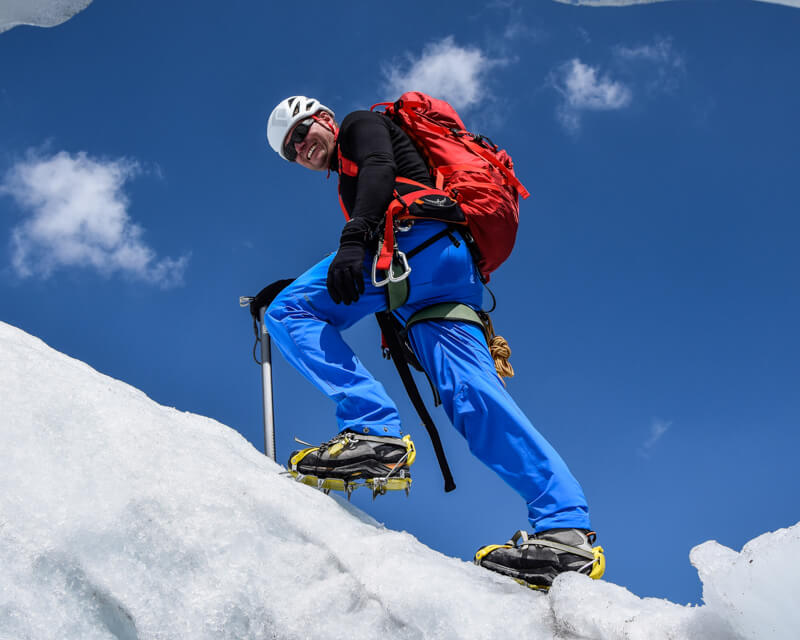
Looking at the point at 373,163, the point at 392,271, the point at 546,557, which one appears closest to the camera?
the point at 546,557

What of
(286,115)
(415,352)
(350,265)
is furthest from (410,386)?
(286,115)

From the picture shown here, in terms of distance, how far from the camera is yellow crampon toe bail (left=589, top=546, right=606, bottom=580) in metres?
3.18

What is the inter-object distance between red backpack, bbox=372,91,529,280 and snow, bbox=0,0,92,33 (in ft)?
6.37

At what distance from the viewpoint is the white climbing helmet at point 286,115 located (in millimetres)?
4734

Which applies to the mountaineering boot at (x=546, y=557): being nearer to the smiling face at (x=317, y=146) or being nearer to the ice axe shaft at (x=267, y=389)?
the ice axe shaft at (x=267, y=389)

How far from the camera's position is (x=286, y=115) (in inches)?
187

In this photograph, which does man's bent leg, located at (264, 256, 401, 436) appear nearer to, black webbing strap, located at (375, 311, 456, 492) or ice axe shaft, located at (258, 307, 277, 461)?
black webbing strap, located at (375, 311, 456, 492)

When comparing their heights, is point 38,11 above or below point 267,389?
above

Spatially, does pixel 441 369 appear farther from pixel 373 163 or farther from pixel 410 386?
pixel 373 163

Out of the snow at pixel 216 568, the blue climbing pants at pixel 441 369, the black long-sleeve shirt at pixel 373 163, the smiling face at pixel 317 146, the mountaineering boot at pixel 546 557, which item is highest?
the smiling face at pixel 317 146

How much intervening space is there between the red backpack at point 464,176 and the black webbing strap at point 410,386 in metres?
0.75

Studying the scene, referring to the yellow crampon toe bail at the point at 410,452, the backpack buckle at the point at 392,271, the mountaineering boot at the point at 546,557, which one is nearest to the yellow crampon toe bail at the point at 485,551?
the mountaineering boot at the point at 546,557

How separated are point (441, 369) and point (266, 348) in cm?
160

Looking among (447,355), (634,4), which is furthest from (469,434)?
(634,4)
